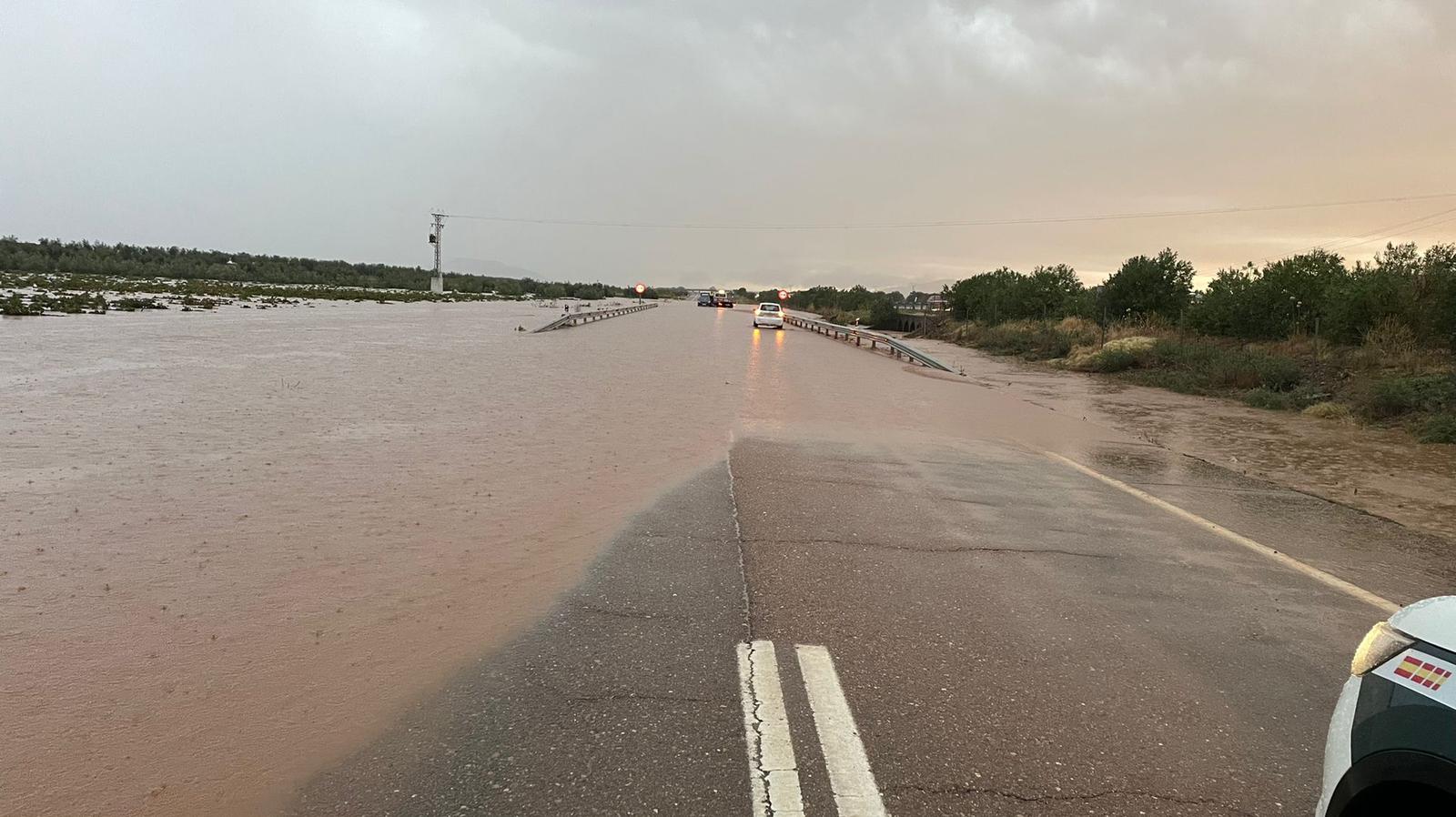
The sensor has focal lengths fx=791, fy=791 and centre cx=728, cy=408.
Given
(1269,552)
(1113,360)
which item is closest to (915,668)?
(1269,552)

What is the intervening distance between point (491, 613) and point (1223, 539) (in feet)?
20.1

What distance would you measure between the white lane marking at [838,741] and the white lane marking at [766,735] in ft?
0.47

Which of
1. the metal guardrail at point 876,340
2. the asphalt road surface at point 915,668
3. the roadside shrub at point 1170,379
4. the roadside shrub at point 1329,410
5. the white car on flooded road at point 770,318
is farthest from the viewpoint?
the white car on flooded road at point 770,318

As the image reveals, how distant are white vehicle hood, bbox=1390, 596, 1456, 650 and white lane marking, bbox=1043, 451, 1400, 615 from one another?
396cm

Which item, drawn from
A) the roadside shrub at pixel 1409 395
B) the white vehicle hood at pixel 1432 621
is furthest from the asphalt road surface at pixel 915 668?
the roadside shrub at pixel 1409 395

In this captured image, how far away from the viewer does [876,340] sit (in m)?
35.0

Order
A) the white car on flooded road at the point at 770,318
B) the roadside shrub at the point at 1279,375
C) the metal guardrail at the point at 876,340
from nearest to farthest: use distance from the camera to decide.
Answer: the roadside shrub at the point at 1279,375 → the metal guardrail at the point at 876,340 → the white car on flooded road at the point at 770,318

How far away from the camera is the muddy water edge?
336cm

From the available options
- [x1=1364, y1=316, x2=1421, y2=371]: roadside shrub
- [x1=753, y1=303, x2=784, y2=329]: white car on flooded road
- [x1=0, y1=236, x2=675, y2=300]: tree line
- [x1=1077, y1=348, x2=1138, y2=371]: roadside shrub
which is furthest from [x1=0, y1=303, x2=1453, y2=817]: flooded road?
[x1=0, y1=236, x2=675, y2=300]: tree line

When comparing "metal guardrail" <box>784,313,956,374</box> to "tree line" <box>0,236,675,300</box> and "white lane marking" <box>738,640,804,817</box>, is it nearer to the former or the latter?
"white lane marking" <box>738,640,804,817</box>

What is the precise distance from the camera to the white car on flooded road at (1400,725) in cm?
178

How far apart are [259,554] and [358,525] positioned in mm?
873

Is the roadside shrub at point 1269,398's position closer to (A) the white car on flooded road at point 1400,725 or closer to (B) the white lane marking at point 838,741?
(B) the white lane marking at point 838,741

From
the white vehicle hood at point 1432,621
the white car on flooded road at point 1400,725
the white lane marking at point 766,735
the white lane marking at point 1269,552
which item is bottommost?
the white lane marking at point 766,735
